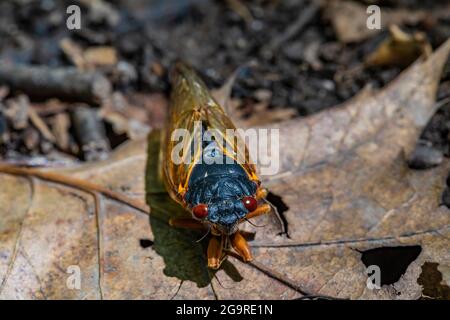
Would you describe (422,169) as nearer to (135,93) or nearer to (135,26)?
(135,93)

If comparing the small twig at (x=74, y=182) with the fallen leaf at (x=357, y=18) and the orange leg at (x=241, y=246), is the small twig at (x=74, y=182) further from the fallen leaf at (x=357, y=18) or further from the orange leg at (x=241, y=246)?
the fallen leaf at (x=357, y=18)

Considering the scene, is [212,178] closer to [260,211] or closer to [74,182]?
[260,211]

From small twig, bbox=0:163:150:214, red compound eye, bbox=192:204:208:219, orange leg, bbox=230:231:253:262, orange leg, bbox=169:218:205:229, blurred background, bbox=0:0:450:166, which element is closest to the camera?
red compound eye, bbox=192:204:208:219

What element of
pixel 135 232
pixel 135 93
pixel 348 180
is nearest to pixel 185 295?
pixel 135 232

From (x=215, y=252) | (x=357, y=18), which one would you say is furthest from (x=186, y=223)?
(x=357, y=18)

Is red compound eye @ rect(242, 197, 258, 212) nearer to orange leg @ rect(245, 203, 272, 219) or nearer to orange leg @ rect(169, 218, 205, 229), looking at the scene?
orange leg @ rect(245, 203, 272, 219)

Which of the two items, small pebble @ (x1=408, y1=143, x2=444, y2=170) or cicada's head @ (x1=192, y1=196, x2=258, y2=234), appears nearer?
cicada's head @ (x1=192, y1=196, x2=258, y2=234)

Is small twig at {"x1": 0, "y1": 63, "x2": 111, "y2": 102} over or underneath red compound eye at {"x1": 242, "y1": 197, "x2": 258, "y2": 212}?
over

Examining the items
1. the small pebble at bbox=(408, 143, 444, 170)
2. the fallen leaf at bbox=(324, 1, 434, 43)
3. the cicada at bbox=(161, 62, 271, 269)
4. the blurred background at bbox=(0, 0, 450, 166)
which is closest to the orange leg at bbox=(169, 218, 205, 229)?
the cicada at bbox=(161, 62, 271, 269)
